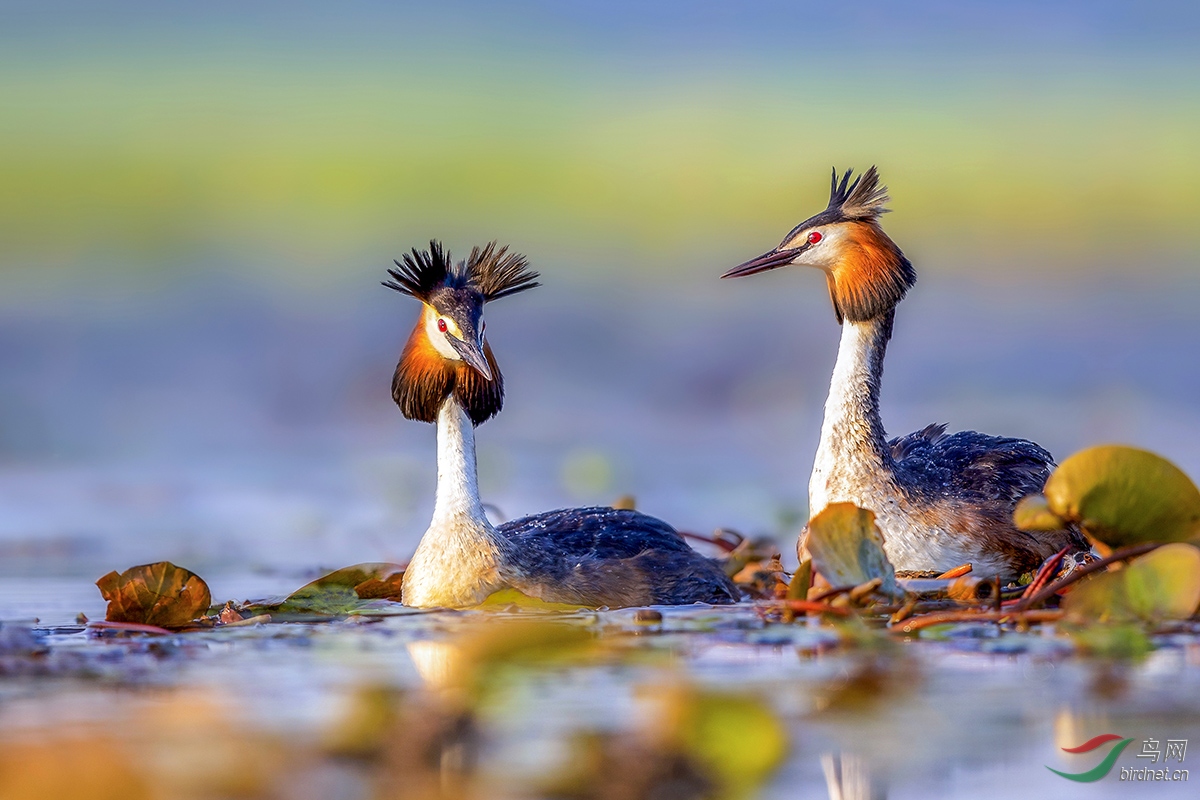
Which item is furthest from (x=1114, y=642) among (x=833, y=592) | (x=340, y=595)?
(x=340, y=595)

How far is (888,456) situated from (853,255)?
1.14 m

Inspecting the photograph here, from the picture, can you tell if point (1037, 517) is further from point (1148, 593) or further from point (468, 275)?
point (468, 275)

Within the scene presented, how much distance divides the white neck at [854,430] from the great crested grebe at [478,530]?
732 mm

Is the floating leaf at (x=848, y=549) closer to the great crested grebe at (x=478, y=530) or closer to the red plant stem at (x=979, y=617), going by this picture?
the red plant stem at (x=979, y=617)

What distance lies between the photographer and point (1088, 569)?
6.74 m

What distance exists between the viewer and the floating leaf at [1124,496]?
22.2ft

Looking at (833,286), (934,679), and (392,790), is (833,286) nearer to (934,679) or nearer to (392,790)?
(934,679)

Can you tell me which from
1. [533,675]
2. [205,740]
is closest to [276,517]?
[533,675]

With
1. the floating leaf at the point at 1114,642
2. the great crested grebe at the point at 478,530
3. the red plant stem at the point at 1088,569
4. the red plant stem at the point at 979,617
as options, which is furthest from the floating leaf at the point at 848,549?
the great crested grebe at the point at 478,530

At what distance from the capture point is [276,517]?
11.5 meters

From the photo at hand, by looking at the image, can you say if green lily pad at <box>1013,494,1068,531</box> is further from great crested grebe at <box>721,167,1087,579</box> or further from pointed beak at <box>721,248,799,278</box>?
pointed beak at <box>721,248,799,278</box>

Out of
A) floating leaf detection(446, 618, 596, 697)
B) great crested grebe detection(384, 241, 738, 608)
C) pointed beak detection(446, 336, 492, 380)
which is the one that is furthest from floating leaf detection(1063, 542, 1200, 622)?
pointed beak detection(446, 336, 492, 380)

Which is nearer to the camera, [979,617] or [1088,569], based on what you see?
[979,617]

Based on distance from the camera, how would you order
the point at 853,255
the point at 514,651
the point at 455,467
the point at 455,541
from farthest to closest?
1. the point at 853,255
2. the point at 455,467
3. the point at 455,541
4. the point at 514,651
